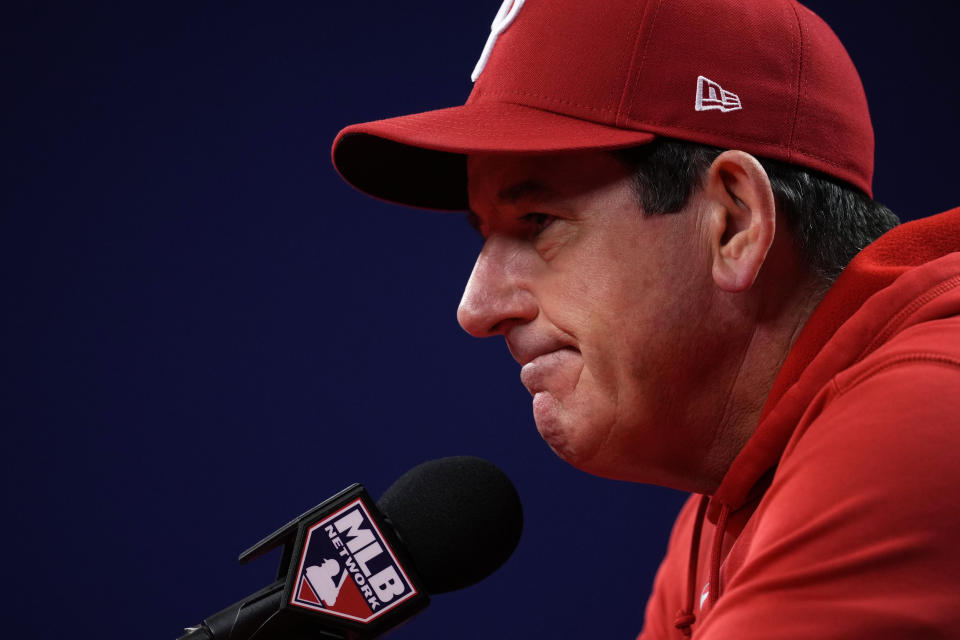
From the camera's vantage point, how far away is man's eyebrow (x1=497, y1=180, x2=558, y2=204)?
75 centimetres

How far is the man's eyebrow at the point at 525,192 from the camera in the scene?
75 cm

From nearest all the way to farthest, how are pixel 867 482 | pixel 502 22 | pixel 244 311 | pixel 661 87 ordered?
pixel 867 482
pixel 661 87
pixel 502 22
pixel 244 311

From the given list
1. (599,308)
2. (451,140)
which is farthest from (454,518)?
(451,140)

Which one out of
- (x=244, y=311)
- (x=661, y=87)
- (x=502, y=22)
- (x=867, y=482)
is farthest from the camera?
(x=244, y=311)

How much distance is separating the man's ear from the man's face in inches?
0.6

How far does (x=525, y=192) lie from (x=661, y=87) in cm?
14

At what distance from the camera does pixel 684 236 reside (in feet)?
2.34

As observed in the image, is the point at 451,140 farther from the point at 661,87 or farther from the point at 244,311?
the point at 244,311

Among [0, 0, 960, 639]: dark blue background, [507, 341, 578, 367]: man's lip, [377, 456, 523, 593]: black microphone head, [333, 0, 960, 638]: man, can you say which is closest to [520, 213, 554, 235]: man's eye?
[333, 0, 960, 638]: man

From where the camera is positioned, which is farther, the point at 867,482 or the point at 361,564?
the point at 361,564

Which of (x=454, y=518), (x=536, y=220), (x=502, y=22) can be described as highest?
(x=502, y=22)

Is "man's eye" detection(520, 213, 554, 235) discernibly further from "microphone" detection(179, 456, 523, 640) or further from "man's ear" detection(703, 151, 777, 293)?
"microphone" detection(179, 456, 523, 640)

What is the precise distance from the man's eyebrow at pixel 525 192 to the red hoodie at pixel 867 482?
0.83ft

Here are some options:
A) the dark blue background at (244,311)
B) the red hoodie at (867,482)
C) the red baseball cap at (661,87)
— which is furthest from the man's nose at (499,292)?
the dark blue background at (244,311)
